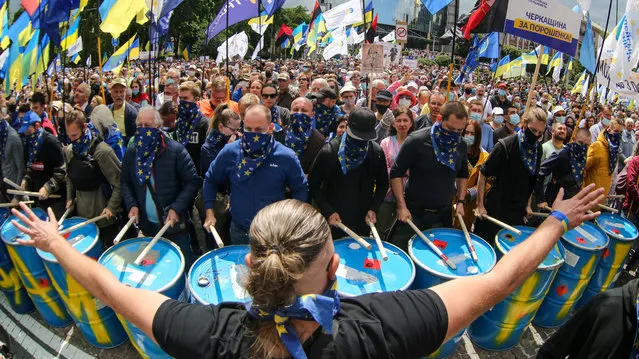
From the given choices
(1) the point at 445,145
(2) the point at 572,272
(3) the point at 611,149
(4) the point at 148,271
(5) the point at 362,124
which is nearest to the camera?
(4) the point at 148,271

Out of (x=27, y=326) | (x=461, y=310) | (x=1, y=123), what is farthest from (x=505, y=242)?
(x=1, y=123)

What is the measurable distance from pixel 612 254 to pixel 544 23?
283 centimetres

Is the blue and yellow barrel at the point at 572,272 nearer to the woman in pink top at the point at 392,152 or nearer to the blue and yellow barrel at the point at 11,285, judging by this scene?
Answer: the woman in pink top at the point at 392,152

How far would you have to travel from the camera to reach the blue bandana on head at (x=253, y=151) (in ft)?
9.87

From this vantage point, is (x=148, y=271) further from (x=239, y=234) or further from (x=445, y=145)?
(x=445, y=145)

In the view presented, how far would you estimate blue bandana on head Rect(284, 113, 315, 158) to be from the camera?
13.8 feet

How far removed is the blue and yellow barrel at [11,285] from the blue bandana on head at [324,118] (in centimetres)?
346

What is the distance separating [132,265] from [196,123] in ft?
8.15

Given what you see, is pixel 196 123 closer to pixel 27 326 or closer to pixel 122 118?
pixel 122 118

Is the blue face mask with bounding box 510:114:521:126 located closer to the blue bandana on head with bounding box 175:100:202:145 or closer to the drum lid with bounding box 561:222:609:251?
the drum lid with bounding box 561:222:609:251

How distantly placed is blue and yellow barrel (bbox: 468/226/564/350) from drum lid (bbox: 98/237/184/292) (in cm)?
248

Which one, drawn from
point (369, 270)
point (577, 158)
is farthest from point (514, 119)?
point (369, 270)

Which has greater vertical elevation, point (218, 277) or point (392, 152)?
point (392, 152)

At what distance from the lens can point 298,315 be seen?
107 centimetres
